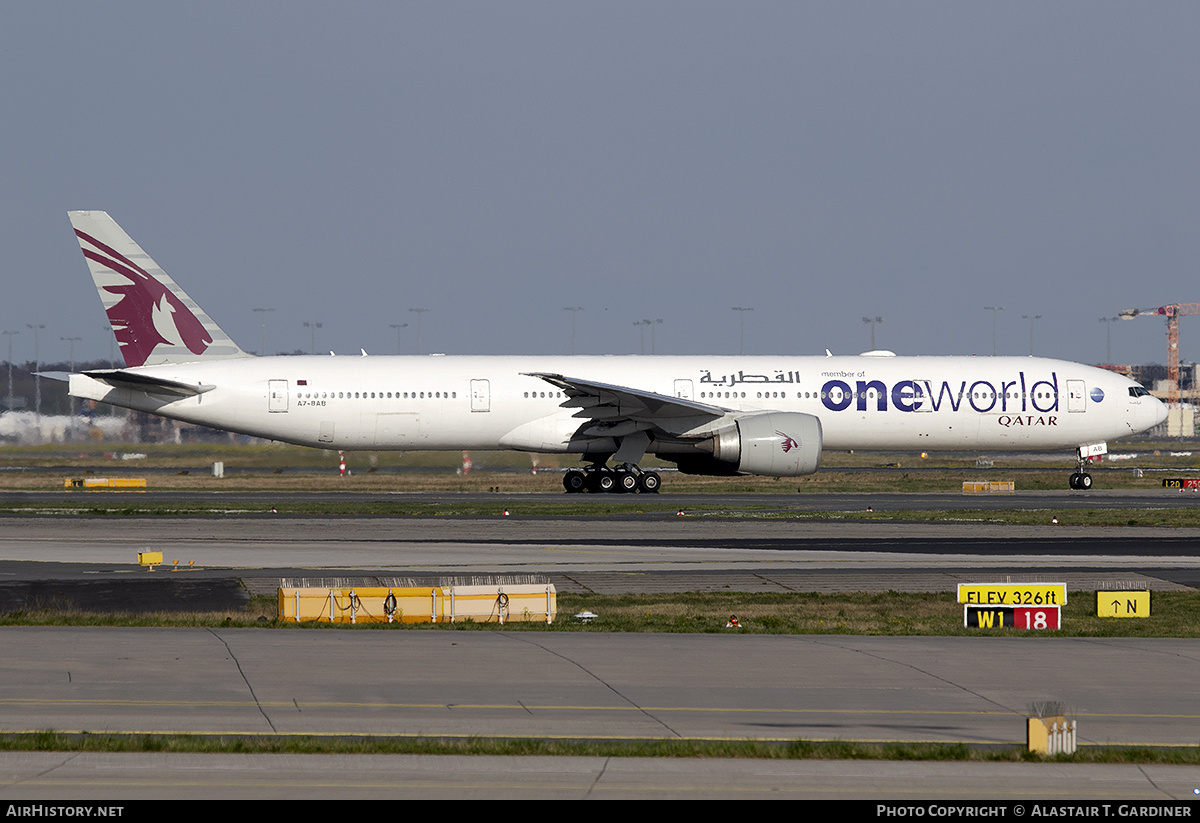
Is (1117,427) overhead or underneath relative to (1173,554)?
overhead

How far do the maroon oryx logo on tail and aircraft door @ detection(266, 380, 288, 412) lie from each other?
3885 millimetres

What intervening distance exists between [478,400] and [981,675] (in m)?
30.7

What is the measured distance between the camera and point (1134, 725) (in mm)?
12148

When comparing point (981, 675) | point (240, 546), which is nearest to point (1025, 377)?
point (240, 546)

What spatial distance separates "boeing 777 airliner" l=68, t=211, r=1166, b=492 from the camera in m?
43.1

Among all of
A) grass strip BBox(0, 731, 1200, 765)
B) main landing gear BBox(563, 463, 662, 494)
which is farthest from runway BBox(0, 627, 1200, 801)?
main landing gear BBox(563, 463, 662, 494)

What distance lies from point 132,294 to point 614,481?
1804 centimetres

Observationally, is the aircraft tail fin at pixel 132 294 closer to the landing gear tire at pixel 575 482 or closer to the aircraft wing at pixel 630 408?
the aircraft wing at pixel 630 408

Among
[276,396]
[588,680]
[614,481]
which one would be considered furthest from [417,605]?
[276,396]

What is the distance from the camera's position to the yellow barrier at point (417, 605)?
749 inches

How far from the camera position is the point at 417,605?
63.5ft

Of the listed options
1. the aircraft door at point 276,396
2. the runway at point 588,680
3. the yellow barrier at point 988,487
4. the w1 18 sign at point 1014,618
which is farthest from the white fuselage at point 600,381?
the w1 18 sign at point 1014,618

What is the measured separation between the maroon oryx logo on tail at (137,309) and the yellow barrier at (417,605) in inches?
1089

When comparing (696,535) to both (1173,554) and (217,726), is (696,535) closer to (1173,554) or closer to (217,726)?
(1173,554)
